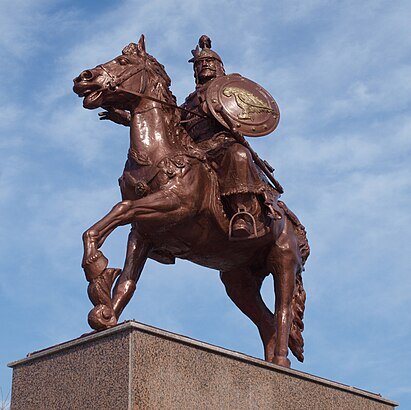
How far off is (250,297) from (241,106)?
2.23m

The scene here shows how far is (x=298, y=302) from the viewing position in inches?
482

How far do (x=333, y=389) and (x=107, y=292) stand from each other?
259 centimetres

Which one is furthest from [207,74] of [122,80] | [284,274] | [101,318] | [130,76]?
[101,318]

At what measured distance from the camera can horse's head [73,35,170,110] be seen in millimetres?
11023

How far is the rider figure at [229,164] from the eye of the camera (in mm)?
11102

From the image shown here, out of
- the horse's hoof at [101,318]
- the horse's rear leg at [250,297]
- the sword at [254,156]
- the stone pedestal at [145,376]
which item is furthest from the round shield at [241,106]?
the stone pedestal at [145,376]

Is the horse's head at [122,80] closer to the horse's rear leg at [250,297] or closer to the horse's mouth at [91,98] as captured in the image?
the horse's mouth at [91,98]

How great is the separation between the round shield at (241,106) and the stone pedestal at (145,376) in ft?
9.22

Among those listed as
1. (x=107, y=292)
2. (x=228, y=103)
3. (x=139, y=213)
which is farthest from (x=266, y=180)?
(x=107, y=292)

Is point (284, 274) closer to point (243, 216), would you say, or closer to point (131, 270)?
point (243, 216)

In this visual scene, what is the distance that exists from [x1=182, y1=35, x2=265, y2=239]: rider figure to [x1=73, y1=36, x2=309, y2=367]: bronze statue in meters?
0.01

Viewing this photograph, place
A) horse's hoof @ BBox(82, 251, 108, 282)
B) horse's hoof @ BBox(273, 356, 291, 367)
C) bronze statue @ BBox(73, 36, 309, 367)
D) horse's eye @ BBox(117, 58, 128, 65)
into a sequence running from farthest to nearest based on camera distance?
horse's hoof @ BBox(273, 356, 291, 367) → horse's eye @ BBox(117, 58, 128, 65) → bronze statue @ BBox(73, 36, 309, 367) → horse's hoof @ BBox(82, 251, 108, 282)

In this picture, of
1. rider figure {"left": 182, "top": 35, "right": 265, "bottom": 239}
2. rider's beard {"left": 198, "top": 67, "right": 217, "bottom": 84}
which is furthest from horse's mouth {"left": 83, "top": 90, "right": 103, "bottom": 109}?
rider's beard {"left": 198, "top": 67, "right": 217, "bottom": 84}

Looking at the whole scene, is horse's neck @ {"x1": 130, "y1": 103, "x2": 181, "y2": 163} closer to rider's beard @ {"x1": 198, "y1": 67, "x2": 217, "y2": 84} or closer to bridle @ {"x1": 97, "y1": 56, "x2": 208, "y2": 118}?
bridle @ {"x1": 97, "y1": 56, "x2": 208, "y2": 118}
